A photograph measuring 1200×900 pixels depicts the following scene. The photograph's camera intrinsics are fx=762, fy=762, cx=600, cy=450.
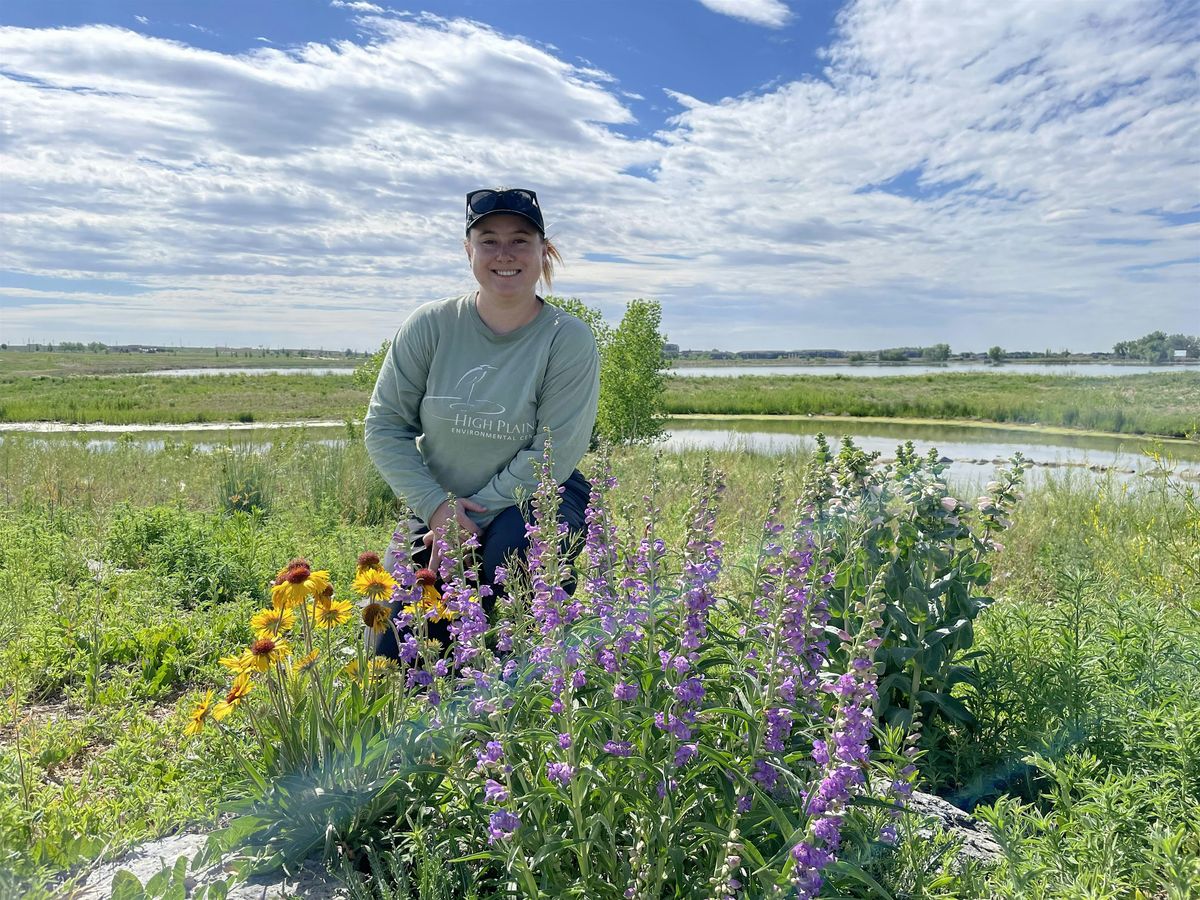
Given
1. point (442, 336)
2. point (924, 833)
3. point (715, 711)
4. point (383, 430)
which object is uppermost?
point (442, 336)

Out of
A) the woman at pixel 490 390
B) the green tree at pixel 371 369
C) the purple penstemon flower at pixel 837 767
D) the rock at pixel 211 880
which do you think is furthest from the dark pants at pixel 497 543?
the green tree at pixel 371 369

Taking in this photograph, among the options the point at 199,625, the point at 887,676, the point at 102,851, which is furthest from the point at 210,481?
the point at 887,676

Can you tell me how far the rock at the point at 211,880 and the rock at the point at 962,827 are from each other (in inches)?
66.1

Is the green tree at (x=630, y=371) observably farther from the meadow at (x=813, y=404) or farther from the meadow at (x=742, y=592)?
the meadow at (x=813, y=404)

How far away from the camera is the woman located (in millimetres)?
3807

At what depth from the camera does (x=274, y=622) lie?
8.02 feet

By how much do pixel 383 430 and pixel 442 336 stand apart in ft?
1.95

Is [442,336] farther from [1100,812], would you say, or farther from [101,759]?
[1100,812]

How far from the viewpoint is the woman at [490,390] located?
3807mm

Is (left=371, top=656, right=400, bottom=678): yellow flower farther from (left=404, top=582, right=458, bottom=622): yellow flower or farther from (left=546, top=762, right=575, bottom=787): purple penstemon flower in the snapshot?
(left=546, top=762, right=575, bottom=787): purple penstemon flower

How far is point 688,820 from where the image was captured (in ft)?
6.01

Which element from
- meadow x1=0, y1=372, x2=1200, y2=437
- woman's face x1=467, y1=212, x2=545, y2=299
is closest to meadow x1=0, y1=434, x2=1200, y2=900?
woman's face x1=467, y1=212, x2=545, y2=299

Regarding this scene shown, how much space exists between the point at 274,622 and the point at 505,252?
2.16 meters

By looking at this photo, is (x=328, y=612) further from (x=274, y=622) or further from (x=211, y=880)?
(x=211, y=880)
